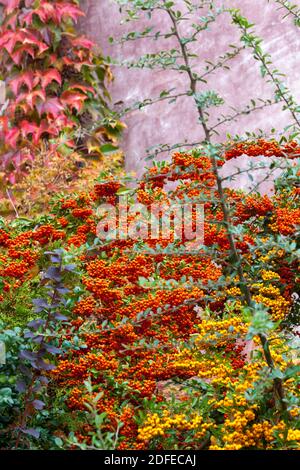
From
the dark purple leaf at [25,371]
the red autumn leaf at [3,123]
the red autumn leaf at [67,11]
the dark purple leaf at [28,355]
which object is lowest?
the dark purple leaf at [25,371]

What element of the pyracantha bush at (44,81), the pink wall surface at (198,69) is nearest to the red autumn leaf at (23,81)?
the pyracantha bush at (44,81)

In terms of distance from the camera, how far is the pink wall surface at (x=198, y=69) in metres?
4.56

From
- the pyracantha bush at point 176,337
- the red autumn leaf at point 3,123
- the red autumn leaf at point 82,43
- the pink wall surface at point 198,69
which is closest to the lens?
the pyracantha bush at point 176,337

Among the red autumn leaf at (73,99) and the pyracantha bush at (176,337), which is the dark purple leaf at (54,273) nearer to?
the pyracantha bush at (176,337)

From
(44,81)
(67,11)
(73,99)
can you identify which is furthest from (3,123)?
(67,11)

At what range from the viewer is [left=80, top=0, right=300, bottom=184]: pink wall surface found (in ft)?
15.0

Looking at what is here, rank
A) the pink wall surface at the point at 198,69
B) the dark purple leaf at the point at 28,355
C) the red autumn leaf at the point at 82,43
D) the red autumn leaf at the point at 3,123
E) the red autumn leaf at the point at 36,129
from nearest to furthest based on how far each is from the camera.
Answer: the dark purple leaf at the point at 28,355
the pink wall surface at the point at 198,69
the red autumn leaf at the point at 36,129
the red autumn leaf at the point at 3,123
the red autumn leaf at the point at 82,43

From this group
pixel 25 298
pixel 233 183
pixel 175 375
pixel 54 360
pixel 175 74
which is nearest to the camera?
pixel 175 375

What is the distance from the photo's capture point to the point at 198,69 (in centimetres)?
492

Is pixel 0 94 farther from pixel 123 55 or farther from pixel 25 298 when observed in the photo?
pixel 25 298

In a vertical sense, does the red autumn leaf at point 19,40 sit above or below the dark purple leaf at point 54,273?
above

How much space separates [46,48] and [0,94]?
51cm

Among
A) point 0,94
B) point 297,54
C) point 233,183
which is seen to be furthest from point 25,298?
point 0,94
